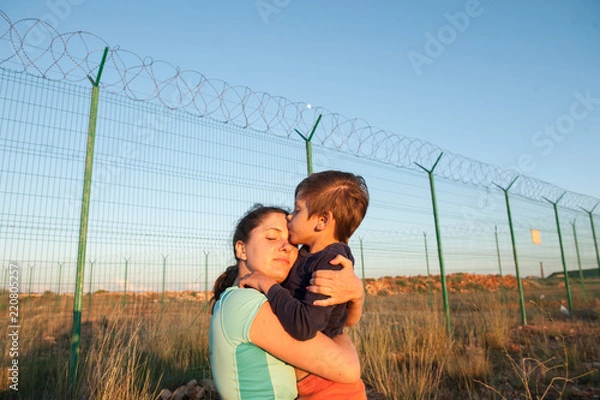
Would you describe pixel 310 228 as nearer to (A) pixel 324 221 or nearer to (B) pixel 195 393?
(A) pixel 324 221

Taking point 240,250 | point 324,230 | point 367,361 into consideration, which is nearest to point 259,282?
point 240,250

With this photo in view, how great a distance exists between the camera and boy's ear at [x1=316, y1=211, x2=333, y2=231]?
1.95 m

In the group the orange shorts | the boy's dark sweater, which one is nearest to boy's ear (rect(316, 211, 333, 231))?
the boy's dark sweater

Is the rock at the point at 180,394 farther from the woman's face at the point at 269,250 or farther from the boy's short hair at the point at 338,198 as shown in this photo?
the boy's short hair at the point at 338,198

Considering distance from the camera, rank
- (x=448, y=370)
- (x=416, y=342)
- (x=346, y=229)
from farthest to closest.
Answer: (x=416, y=342)
(x=448, y=370)
(x=346, y=229)

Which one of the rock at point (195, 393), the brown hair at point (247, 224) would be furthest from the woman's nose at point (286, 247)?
the rock at point (195, 393)

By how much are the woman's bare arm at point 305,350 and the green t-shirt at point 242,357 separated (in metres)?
0.04

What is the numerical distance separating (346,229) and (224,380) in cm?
85

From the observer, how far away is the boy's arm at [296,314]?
1.47m

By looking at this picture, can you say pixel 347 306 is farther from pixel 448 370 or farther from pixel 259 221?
pixel 448 370

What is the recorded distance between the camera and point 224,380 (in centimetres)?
156

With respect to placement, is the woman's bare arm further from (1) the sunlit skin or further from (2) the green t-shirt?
(1) the sunlit skin

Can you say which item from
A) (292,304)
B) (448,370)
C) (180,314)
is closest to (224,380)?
(292,304)

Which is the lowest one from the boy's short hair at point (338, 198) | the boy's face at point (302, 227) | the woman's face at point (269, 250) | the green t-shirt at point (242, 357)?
the green t-shirt at point (242, 357)
